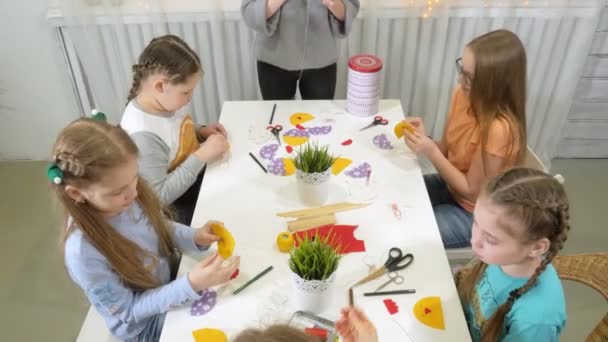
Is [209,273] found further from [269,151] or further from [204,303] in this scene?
[269,151]

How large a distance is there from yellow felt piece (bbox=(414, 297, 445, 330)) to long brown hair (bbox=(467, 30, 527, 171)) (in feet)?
1.88

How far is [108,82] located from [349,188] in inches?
55.6

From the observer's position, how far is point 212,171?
57.7 inches

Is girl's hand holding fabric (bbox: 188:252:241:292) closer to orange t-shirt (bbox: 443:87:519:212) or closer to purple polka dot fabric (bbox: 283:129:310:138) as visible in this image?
purple polka dot fabric (bbox: 283:129:310:138)

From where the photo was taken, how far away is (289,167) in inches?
57.8

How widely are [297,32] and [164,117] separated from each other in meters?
0.62

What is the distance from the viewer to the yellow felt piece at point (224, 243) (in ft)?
3.93

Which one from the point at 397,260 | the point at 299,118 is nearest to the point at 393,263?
the point at 397,260

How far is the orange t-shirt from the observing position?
144cm

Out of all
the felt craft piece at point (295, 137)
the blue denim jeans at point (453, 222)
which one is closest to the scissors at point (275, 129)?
the felt craft piece at point (295, 137)

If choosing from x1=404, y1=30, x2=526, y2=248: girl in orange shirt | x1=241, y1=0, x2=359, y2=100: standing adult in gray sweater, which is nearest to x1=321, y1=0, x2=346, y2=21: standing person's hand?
x1=241, y1=0, x2=359, y2=100: standing adult in gray sweater

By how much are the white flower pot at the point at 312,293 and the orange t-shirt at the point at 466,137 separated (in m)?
0.71

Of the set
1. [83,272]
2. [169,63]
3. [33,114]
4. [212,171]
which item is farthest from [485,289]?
[33,114]

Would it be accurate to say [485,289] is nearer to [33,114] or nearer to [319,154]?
[319,154]
